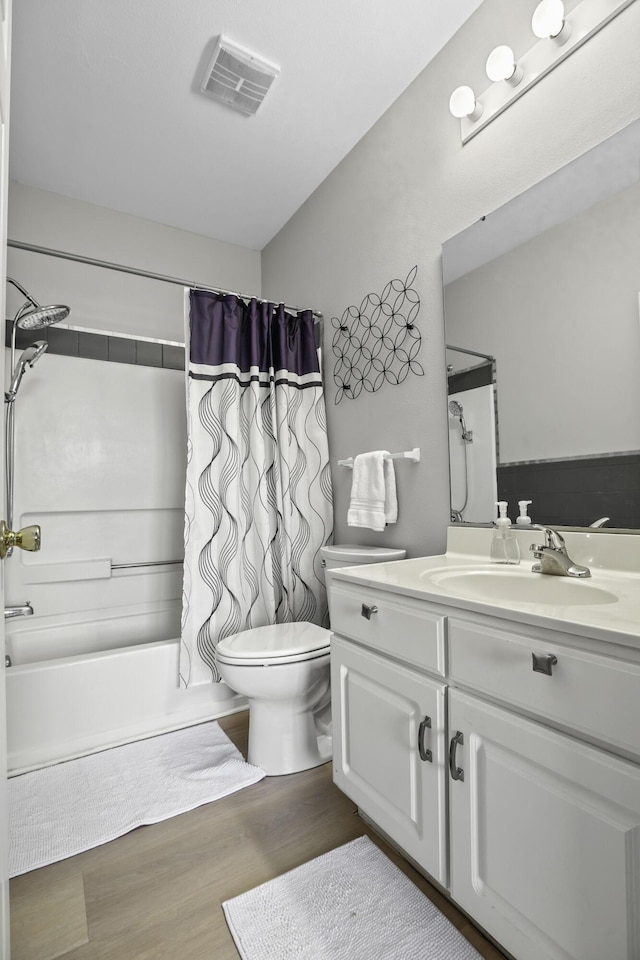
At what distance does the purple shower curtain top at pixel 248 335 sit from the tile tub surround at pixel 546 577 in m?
1.15

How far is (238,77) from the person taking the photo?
1.80m

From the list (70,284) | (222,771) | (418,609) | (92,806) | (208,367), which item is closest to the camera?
(418,609)

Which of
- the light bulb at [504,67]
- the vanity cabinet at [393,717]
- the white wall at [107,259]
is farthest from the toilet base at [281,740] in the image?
the light bulb at [504,67]

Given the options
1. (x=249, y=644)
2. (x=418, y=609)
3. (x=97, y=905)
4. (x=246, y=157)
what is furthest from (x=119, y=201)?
(x=97, y=905)

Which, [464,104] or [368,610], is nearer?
[368,610]

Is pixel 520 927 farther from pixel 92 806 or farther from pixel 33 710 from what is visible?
pixel 33 710

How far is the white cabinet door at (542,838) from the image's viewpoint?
27.6 inches

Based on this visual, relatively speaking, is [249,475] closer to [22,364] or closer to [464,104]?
[22,364]

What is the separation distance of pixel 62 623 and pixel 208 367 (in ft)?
4.52

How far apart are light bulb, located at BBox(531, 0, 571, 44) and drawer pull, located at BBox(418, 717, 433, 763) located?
1809 millimetres

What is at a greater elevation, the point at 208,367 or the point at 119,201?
the point at 119,201

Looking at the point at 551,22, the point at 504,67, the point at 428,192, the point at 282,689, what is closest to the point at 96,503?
the point at 282,689

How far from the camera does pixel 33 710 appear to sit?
1743 mm

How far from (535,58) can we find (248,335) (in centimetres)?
136
